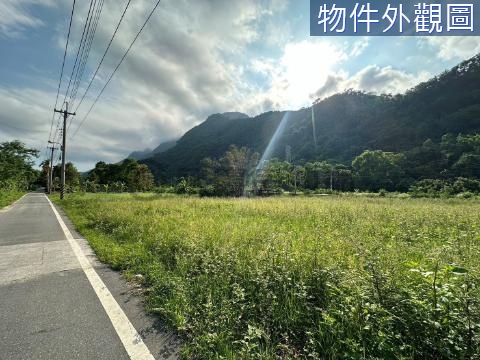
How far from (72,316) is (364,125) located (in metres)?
126

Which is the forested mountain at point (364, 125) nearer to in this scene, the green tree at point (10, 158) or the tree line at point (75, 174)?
the tree line at point (75, 174)

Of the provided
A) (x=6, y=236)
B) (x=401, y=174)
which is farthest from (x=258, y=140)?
(x=6, y=236)

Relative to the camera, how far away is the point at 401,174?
7150 centimetres

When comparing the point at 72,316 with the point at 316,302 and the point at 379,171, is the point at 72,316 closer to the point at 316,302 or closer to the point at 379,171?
the point at 316,302

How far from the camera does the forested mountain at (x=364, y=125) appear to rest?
293 ft

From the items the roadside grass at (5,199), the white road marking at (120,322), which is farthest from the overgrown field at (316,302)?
the roadside grass at (5,199)

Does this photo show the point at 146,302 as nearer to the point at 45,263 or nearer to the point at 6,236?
the point at 45,263

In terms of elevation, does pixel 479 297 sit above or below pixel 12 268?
above

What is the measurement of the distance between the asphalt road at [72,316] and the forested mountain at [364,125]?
82192 mm

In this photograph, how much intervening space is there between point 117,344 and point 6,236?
30.5ft

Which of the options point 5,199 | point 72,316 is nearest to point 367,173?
point 5,199

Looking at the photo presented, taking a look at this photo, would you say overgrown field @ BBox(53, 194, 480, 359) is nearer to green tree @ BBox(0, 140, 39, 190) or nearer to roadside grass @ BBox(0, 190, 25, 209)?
roadside grass @ BBox(0, 190, 25, 209)

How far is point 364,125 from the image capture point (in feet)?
369

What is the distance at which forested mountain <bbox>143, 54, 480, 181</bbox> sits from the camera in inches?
3516
